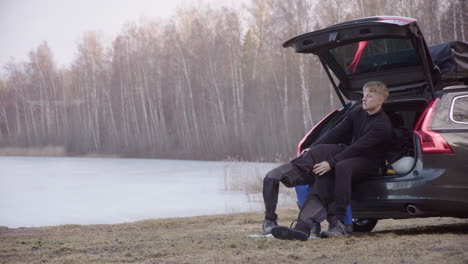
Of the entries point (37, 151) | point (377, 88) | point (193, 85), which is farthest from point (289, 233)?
point (37, 151)

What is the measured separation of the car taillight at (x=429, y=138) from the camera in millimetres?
5008

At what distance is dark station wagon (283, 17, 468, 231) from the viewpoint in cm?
499

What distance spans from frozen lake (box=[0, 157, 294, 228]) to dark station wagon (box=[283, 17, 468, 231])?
23.2 feet

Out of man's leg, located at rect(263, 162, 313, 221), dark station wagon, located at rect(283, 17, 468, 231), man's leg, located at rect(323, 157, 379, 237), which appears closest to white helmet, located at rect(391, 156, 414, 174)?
dark station wagon, located at rect(283, 17, 468, 231)

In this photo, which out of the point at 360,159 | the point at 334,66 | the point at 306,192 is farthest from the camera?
the point at 334,66

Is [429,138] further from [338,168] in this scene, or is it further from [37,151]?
[37,151]

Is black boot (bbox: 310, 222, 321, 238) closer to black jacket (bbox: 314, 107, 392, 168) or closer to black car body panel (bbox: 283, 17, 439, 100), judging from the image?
black jacket (bbox: 314, 107, 392, 168)

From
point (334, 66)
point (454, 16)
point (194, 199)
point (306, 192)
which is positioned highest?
point (454, 16)

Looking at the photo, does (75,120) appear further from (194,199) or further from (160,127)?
(194,199)

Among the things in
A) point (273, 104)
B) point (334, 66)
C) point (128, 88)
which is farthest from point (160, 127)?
point (334, 66)

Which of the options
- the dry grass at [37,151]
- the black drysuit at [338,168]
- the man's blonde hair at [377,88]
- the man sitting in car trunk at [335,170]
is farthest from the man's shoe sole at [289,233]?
the dry grass at [37,151]

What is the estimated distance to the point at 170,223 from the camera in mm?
9023

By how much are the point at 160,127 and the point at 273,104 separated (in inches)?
448

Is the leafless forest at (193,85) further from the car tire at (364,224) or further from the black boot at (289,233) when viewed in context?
the black boot at (289,233)
